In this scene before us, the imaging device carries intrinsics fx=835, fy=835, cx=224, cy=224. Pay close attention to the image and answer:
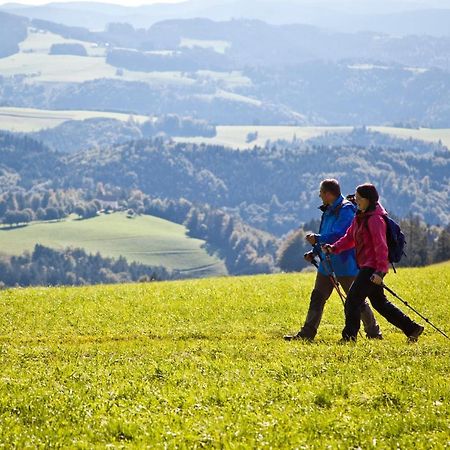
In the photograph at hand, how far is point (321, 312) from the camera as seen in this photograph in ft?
57.2

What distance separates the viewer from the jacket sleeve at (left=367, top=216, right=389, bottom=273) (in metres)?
15.4

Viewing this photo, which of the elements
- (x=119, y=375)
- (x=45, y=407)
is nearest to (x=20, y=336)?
(x=119, y=375)

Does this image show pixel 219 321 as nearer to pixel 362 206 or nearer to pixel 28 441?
pixel 362 206

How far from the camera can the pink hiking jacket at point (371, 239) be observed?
50.6 ft

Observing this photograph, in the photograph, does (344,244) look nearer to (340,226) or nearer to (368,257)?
(340,226)

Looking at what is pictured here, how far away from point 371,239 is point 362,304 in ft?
4.50

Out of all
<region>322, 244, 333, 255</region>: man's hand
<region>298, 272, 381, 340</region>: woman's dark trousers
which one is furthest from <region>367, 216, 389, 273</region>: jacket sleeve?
<region>298, 272, 381, 340</region>: woman's dark trousers

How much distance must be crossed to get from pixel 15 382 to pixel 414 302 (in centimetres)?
1450

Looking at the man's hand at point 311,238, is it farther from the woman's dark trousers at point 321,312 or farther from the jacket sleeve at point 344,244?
the woman's dark trousers at point 321,312

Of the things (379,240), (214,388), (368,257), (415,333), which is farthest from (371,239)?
(214,388)

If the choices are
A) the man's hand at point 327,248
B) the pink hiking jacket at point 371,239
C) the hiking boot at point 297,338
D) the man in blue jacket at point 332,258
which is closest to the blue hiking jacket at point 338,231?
the man in blue jacket at point 332,258

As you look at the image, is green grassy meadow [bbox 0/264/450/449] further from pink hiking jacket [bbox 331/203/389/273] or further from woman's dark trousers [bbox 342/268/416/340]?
pink hiking jacket [bbox 331/203/389/273]

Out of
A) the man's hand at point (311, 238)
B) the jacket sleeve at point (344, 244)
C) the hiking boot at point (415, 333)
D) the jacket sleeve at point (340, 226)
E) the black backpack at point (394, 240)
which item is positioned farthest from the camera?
the jacket sleeve at point (340, 226)

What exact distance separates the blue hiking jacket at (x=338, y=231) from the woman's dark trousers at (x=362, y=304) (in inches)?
49.1
